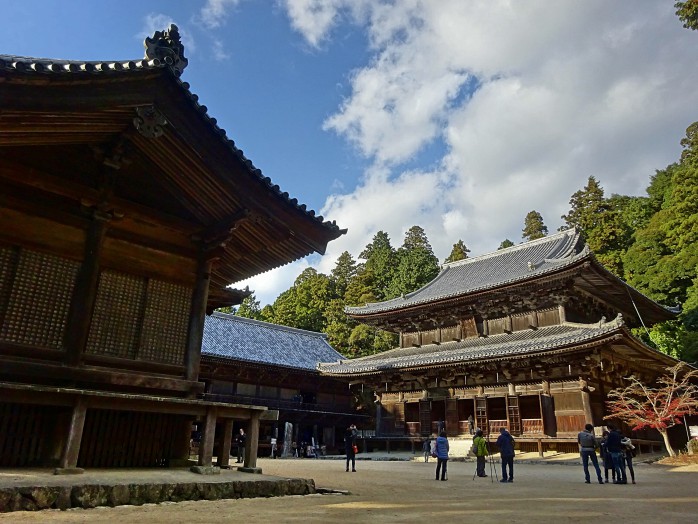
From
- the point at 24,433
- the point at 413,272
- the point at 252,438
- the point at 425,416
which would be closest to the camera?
the point at 24,433

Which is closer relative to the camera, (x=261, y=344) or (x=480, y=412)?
(x=480, y=412)

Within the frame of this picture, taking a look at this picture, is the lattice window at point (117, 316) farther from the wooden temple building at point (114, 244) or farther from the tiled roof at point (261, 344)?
the tiled roof at point (261, 344)

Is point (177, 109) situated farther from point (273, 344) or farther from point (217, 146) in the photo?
point (273, 344)

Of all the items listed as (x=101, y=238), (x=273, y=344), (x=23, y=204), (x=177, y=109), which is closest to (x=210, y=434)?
(x=101, y=238)

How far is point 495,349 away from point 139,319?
19010 millimetres

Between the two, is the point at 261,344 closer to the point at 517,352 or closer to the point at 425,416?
the point at 425,416

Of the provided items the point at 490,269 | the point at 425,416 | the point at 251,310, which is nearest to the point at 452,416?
the point at 425,416

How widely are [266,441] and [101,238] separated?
990 inches

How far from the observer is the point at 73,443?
6.31 metres

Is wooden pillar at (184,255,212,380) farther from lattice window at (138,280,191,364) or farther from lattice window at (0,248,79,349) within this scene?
lattice window at (0,248,79,349)

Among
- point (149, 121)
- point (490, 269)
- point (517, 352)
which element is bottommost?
point (517, 352)

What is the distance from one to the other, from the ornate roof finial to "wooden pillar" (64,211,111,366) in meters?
2.61

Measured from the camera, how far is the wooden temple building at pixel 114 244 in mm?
6508

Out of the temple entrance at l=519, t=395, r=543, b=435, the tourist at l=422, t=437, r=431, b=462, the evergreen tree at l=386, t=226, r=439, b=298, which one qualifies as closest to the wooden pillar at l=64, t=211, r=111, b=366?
the tourist at l=422, t=437, r=431, b=462
